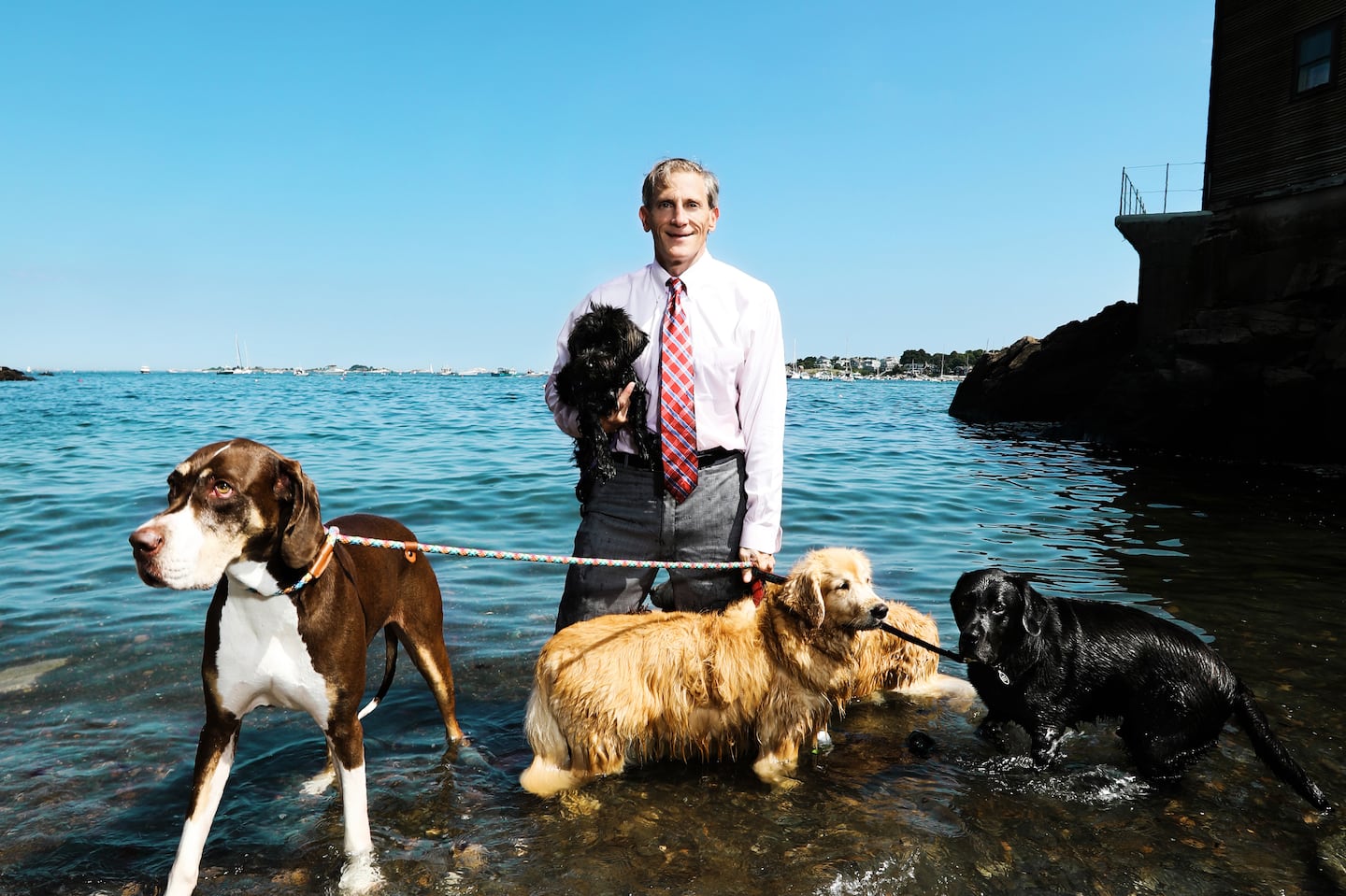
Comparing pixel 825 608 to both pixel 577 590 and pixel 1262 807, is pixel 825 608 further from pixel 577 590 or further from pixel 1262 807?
pixel 1262 807

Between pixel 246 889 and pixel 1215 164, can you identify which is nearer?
pixel 246 889

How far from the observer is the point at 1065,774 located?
15.4ft

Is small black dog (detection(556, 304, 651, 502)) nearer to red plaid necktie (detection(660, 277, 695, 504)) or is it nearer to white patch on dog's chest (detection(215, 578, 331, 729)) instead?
red plaid necktie (detection(660, 277, 695, 504))

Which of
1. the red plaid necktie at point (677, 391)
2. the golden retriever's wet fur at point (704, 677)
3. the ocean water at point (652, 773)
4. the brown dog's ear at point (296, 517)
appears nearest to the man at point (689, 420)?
the red plaid necktie at point (677, 391)

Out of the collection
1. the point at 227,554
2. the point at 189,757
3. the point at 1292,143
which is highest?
the point at 1292,143

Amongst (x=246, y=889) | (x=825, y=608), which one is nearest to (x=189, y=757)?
(x=246, y=889)

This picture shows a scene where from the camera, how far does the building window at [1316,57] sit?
2317cm

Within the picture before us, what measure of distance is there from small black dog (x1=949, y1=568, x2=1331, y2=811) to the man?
1.31 meters

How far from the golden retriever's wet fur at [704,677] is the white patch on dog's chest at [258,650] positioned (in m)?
1.37

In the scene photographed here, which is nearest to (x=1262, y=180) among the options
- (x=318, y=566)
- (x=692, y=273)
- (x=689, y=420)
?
(x=692, y=273)

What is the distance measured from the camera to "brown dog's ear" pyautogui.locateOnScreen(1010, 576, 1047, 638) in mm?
4516

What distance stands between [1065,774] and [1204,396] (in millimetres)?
21565

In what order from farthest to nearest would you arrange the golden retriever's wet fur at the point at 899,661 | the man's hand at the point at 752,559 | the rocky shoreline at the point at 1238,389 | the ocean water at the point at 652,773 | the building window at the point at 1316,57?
1. the building window at the point at 1316,57
2. the rocky shoreline at the point at 1238,389
3. the golden retriever's wet fur at the point at 899,661
4. the man's hand at the point at 752,559
5. the ocean water at the point at 652,773

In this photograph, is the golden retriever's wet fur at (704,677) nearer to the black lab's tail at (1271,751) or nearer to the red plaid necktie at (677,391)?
the red plaid necktie at (677,391)
